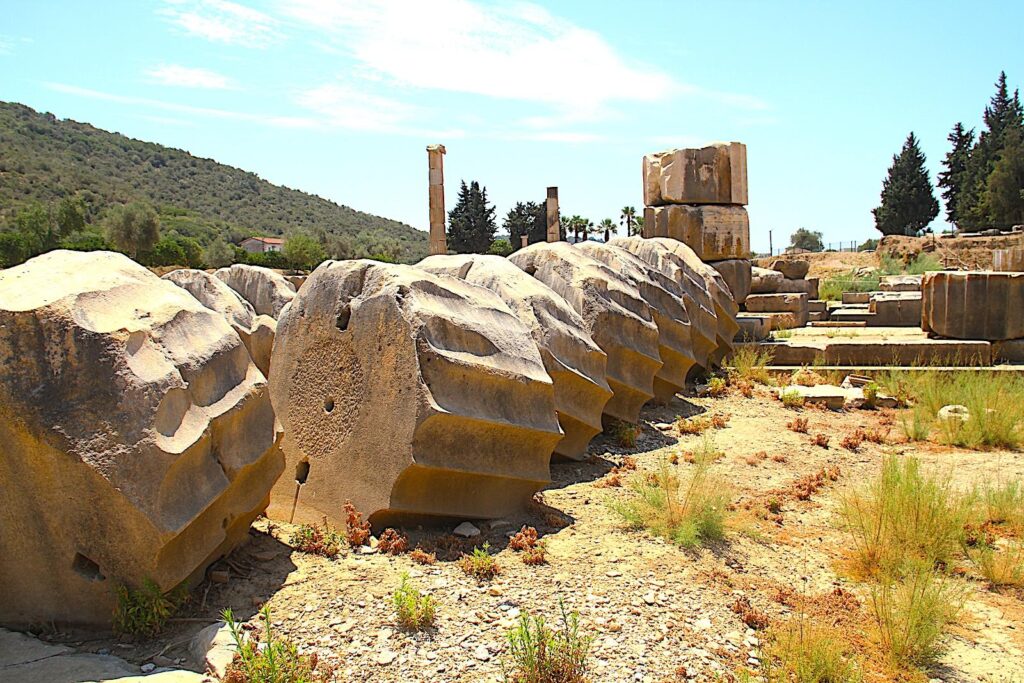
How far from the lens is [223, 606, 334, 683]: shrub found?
242 centimetres

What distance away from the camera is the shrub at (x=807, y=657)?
8.86 ft

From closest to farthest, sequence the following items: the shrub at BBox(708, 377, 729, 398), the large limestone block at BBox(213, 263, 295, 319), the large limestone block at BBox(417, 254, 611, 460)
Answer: the large limestone block at BBox(417, 254, 611, 460), the large limestone block at BBox(213, 263, 295, 319), the shrub at BBox(708, 377, 729, 398)

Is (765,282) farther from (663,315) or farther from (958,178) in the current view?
(958,178)

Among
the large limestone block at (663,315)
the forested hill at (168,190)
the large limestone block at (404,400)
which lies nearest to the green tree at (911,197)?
the forested hill at (168,190)

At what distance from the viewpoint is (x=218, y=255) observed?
1340 inches

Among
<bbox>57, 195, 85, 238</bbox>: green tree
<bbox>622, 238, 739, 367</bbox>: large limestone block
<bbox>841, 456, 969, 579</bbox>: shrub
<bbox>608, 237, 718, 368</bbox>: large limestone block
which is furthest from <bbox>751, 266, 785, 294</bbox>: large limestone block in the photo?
<bbox>57, 195, 85, 238</bbox>: green tree

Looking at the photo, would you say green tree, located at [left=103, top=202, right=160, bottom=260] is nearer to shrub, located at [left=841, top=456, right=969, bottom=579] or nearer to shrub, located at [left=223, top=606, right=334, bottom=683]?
shrub, located at [left=841, top=456, right=969, bottom=579]

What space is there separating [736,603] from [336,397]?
207 cm

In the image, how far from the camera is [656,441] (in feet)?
20.1

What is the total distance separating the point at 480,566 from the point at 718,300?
6734 millimetres

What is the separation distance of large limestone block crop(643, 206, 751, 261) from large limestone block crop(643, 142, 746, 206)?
146mm

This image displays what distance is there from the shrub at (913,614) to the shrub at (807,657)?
180 mm

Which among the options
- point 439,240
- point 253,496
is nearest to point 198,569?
point 253,496

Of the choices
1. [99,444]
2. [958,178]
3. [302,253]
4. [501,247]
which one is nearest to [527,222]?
[501,247]
